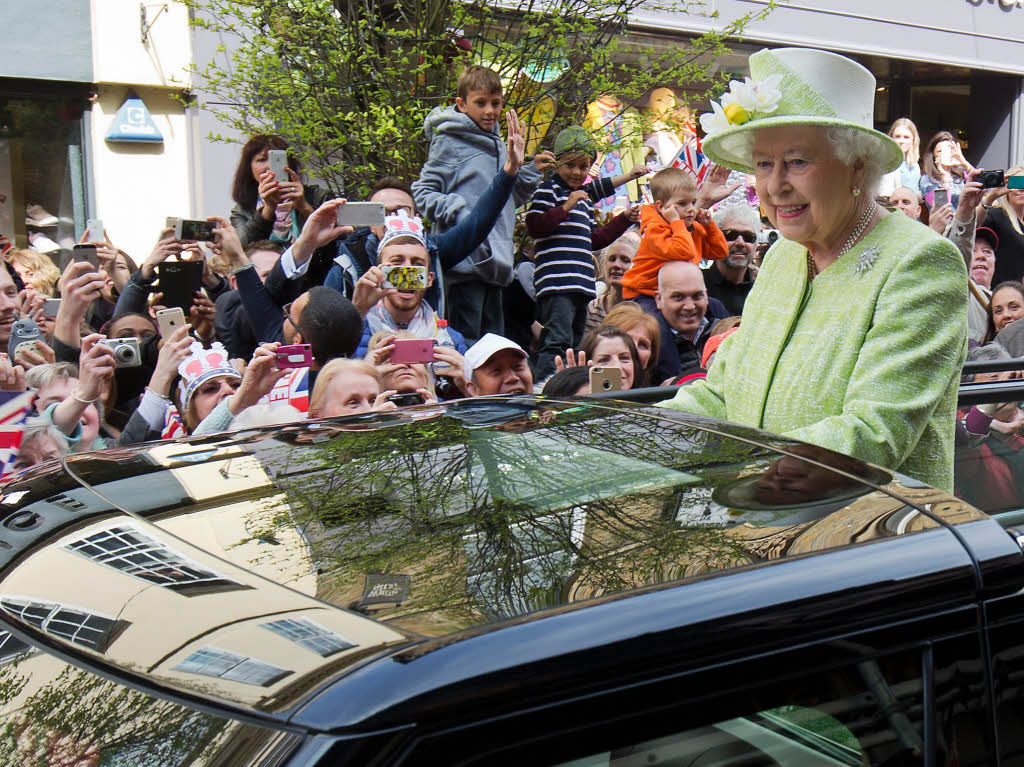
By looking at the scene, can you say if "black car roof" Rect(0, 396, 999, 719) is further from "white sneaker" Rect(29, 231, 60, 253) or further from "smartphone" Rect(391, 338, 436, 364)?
"white sneaker" Rect(29, 231, 60, 253)

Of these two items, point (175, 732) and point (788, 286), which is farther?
point (788, 286)

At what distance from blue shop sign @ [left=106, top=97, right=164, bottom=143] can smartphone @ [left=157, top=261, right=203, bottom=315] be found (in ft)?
19.7

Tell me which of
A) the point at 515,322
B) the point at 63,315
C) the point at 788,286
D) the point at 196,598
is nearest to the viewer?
the point at 196,598

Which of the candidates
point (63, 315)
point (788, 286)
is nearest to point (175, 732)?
point (788, 286)

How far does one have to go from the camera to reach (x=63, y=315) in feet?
14.9

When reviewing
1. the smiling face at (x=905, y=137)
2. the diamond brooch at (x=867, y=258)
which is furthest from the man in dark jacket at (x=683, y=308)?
the smiling face at (x=905, y=137)

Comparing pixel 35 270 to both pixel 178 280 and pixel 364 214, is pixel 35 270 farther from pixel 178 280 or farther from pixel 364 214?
pixel 364 214

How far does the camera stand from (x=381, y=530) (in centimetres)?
137

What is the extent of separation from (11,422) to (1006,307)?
5571 mm

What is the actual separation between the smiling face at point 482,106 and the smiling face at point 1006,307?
3.23 meters

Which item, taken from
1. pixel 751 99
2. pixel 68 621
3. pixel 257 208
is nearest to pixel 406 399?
pixel 751 99

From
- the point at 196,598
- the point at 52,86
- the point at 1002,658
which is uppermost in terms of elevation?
the point at 52,86

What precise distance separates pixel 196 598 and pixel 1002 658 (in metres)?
0.92

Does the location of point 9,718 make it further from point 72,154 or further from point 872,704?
point 72,154
